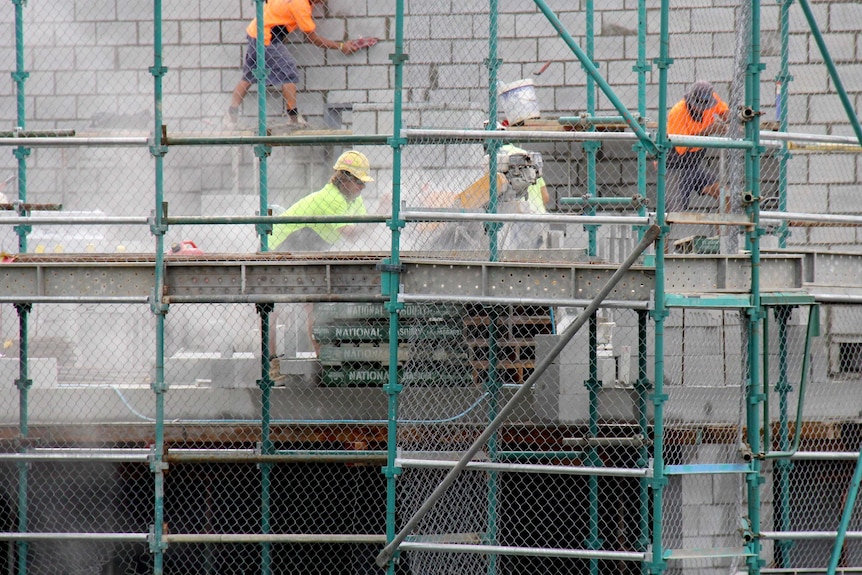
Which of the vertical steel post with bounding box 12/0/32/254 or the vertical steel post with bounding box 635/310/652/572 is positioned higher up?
the vertical steel post with bounding box 12/0/32/254

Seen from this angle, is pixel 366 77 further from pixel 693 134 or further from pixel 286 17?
pixel 693 134

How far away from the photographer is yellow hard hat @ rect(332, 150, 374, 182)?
7.21 meters

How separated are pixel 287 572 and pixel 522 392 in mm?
2694

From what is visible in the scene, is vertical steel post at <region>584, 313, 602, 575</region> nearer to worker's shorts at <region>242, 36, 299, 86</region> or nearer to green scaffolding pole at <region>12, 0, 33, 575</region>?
green scaffolding pole at <region>12, 0, 33, 575</region>

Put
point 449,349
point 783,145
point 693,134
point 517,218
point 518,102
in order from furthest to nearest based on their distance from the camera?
1. point 693,134
2. point 518,102
3. point 783,145
4. point 449,349
5. point 517,218

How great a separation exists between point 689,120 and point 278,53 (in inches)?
140

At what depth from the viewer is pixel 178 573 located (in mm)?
7215

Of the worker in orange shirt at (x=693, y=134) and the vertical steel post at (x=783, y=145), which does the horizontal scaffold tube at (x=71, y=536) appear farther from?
the vertical steel post at (x=783, y=145)

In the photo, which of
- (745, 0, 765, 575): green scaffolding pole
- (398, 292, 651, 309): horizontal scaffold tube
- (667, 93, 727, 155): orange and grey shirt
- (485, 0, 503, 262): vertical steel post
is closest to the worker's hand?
(485, 0, 503, 262): vertical steel post

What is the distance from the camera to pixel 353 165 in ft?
23.7

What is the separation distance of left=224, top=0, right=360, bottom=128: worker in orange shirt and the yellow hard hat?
1.78 meters

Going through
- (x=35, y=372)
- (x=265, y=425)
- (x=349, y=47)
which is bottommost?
(x=265, y=425)

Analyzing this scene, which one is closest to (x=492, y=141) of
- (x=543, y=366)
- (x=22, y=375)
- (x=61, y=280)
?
(x=543, y=366)

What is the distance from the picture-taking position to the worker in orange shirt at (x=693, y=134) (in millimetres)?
7715
